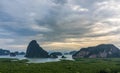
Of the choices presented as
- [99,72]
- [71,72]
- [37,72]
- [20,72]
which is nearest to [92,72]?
[99,72]

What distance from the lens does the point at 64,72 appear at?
365 feet

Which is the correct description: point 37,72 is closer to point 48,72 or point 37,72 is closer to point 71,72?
point 48,72

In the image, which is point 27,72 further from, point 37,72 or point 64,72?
point 64,72

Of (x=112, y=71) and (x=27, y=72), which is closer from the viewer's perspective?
(x=27, y=72)

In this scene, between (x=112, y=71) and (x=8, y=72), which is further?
(x=112, y=71)

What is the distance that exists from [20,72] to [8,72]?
6.14 m

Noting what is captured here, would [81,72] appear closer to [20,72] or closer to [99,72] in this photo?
[99,72]

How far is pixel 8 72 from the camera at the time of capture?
11006 cm

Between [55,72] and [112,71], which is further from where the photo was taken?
[112,71]

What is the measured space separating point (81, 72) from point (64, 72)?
31.2 feet

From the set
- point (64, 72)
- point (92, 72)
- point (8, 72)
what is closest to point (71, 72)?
point (64, 72)

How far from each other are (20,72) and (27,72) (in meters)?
3.62

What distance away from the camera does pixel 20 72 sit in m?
110

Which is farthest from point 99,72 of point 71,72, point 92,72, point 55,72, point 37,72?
point 37,72
